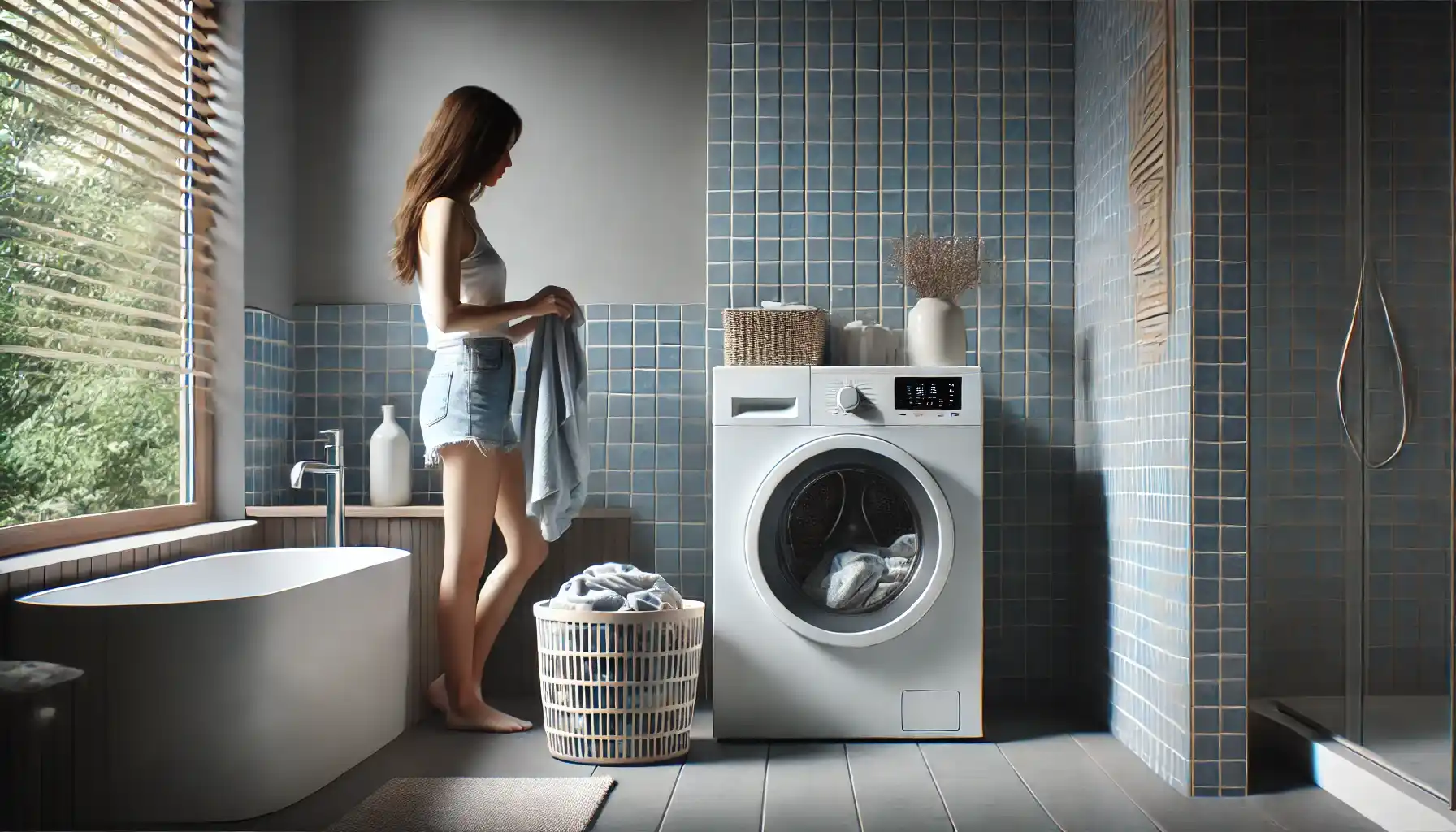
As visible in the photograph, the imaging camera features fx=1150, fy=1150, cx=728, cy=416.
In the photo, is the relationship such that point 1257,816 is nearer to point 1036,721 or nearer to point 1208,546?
point 1208,546

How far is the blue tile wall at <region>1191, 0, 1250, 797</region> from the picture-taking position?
7.69 ft

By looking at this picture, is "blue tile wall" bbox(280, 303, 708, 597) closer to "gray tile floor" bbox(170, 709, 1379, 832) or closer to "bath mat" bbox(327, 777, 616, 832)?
"gray tile floor" bbox(170, 709, 1379, 832)

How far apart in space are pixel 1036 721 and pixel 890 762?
1.94ft

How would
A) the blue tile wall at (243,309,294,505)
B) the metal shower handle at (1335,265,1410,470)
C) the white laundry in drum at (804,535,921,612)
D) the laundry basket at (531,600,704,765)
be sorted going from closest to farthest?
1. the metal shower handle at (1335,265,1410,470)
2. the laundry basket at (531,600,704,765)
3. the white laundry in drum at (804,535,921,612)
4. the blue tile wall at (243,309,294,505)

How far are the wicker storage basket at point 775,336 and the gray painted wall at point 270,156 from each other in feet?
4.34

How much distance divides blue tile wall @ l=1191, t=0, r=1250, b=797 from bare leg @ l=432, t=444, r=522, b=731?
1.60 metres

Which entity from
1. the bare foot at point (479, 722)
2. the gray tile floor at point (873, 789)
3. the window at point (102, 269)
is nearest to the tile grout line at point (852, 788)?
the gray tile floor at point (873, 789)

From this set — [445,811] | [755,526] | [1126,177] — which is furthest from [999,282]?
[445,811]

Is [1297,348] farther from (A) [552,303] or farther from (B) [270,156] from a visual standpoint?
(B) [270,156]

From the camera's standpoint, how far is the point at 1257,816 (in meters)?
2.21

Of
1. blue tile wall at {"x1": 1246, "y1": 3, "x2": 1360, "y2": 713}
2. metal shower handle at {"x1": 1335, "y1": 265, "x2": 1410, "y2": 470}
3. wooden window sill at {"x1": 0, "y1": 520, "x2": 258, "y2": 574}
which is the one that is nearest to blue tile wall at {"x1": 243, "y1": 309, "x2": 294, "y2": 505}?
wooden window sill at {"x1": 0, "y1": 520, "x2": 258, "y2": 574}

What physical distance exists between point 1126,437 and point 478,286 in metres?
1.63

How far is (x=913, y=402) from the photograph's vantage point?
282 centimetres

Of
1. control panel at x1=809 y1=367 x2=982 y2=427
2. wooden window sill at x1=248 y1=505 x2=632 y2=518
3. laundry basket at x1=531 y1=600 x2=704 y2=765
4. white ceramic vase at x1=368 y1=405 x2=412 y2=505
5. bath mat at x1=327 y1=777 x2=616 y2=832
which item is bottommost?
bath mat at x1=327 y1=777 x2=616 y2=832
